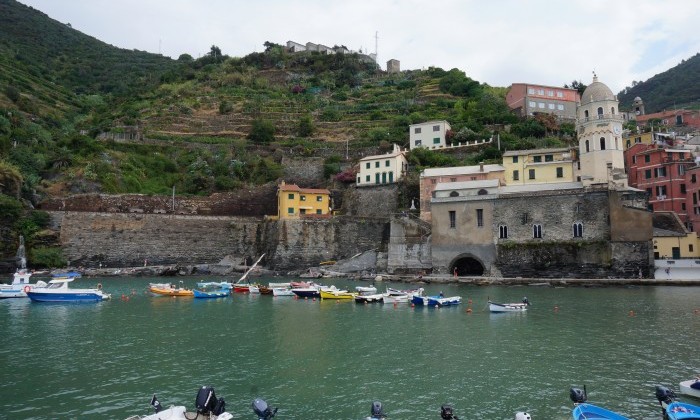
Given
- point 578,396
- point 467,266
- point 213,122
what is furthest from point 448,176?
point 578,396

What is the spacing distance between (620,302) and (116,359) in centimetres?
2458

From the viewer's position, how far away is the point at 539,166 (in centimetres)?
4478

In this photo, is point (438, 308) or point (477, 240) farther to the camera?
point (477, 240)

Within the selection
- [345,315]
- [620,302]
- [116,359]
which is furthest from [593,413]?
[620,302]

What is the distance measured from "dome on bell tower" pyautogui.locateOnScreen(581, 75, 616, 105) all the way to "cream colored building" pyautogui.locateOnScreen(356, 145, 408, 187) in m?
18.0

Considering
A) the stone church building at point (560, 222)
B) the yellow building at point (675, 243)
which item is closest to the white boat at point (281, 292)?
the stone church building at point (560, 222)

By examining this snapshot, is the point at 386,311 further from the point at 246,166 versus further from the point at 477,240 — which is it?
the point at 246,166

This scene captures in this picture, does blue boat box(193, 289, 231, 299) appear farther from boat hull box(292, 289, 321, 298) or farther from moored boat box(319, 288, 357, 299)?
moored boat box(319, 288, 357, 299)

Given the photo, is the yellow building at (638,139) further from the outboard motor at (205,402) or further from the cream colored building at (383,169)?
the outboard motor at (205,402)

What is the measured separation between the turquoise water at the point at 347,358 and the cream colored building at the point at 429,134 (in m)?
34.4

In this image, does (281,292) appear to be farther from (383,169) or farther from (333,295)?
(383,169)

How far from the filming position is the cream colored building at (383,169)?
51.8m

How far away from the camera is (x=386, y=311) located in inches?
1019

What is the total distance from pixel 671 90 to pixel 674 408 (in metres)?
133
